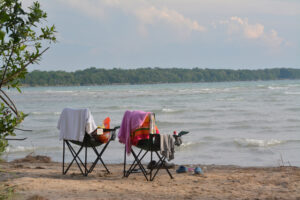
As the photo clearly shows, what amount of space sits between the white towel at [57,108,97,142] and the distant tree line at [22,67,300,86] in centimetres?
9391

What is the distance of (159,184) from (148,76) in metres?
104

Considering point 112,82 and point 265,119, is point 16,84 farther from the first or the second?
point 112,82

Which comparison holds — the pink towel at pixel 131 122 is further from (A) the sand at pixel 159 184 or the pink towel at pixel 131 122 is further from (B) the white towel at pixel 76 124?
(A) the sand at pixel 159 184

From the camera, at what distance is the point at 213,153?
968cm

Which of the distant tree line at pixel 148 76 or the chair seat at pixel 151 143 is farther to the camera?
the distant tree line at pixel 148 76

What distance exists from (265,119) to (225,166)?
8.64m

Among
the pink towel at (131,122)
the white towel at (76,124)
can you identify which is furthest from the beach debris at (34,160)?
the pink towel at (131,122)

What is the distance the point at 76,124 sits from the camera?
21.6 ft

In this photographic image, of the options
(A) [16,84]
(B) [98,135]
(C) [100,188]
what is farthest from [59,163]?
(A) [16,84]

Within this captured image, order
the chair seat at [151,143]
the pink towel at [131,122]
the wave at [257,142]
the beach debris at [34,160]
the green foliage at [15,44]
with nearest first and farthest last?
the green foliage at [15,44] < the chair seat at [151,143] < the pink towel at [131,122] < the beach debris at [34,160] < the wave at [257,142]

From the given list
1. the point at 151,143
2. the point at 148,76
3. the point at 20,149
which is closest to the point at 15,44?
the point at 151,143

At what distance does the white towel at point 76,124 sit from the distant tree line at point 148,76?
3697 inches

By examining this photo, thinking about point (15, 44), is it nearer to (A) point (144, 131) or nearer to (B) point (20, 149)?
(A) point (144, 131)

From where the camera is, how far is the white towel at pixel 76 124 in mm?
6527
